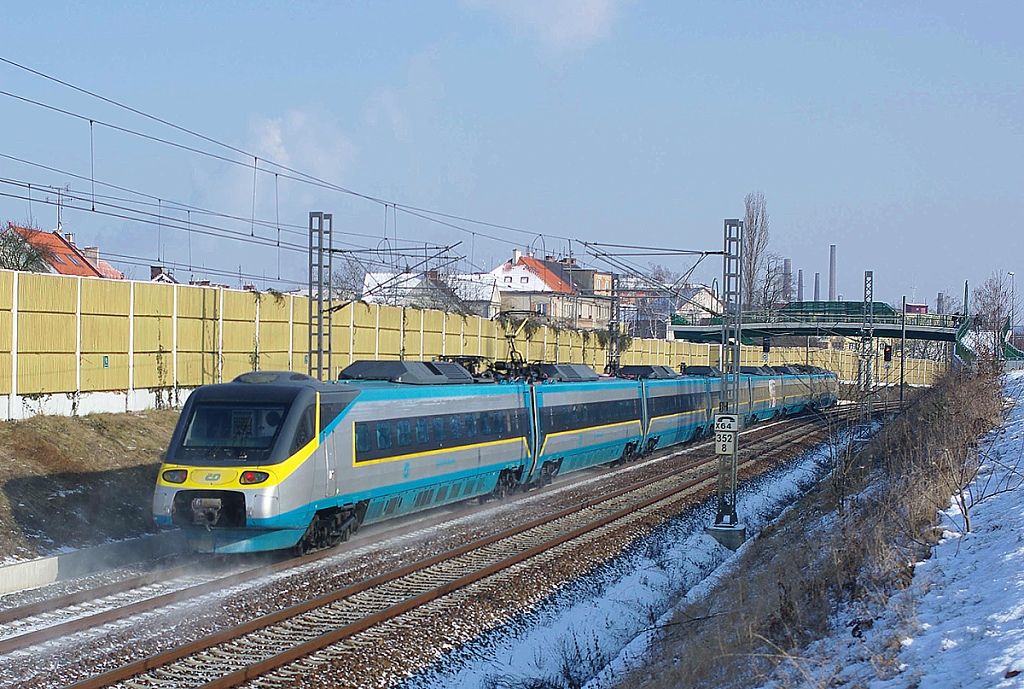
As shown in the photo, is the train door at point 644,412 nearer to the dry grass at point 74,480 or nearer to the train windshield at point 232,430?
the dry grass at point 74,480

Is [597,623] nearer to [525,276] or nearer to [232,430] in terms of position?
[232,430]

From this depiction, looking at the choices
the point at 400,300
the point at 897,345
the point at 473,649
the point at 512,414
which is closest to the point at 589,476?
the point at 512,414

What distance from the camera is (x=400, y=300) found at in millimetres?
73000

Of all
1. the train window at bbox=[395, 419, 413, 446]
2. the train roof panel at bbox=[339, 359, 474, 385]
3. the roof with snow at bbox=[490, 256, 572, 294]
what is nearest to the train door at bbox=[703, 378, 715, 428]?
the train roof panel at bbox=[339, 359, 474, 385]

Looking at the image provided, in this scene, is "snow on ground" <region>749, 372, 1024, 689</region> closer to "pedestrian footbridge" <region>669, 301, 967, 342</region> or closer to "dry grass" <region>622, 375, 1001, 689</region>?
"dry grass" <region>622, 375, 1001, 689</region>

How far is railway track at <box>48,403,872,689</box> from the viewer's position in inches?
403

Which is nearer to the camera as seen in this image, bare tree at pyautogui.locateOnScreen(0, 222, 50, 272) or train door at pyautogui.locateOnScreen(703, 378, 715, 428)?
bare tree at pyautogui.locateOnScreen(0, 222, 50, 272)

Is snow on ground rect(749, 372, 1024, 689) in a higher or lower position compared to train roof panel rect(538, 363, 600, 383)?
lower

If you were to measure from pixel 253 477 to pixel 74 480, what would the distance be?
6360 millimetres

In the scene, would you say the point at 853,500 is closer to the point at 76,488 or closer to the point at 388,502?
the point at 388,502

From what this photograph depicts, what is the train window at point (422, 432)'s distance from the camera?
61.1 ft

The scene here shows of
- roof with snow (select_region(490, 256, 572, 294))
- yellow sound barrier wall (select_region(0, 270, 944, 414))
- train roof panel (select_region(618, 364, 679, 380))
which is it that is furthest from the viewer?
roof with snow (select_region(490, 256, 572, 294))

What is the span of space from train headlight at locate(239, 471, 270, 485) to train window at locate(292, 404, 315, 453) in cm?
59

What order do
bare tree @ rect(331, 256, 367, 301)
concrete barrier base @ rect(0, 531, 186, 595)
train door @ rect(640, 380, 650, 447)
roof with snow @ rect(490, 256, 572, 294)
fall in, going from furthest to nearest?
roof with snow @ rect(490, 256, 572, 294) → bare tree @ rect(331, 256, 367, 301) → train door @ rect(640, 380, 650, 447) → concrete barrier base @ rect(0, 531, 186, 595)
